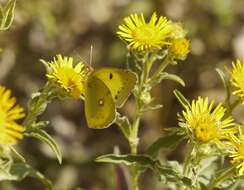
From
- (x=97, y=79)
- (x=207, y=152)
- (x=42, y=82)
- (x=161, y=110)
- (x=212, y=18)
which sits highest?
(x=212, y=18)

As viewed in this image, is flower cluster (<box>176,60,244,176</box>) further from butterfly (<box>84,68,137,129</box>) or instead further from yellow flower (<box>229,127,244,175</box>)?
Answer: butterfly (<box>84,68,137,129</box>)

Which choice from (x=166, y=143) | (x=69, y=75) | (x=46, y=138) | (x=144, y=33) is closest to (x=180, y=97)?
(x=166, y=143)

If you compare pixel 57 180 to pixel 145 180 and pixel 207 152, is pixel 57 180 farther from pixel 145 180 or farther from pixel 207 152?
pixel 207 152

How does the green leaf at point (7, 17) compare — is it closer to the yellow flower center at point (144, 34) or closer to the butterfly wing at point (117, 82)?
the butterfly wing at point (117, 82)

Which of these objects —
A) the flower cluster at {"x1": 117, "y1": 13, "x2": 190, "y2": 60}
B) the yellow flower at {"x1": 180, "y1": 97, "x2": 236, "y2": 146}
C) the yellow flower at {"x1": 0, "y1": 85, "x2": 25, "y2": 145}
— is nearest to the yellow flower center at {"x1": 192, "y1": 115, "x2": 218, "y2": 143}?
the yellow flower at {"x1": 180, "y1": 97, "x2": 236, "y2": 146}

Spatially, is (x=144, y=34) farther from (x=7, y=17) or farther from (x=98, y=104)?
(x=7, y=17)

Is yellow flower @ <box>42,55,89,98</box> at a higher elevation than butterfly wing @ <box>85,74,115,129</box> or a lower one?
higher

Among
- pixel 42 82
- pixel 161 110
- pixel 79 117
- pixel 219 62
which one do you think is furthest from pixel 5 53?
pixel 219 62
